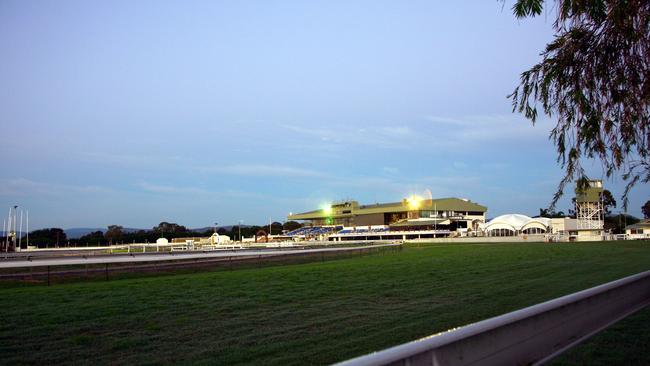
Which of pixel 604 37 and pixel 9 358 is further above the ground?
pixel 604 37

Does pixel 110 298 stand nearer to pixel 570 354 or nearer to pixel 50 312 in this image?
pixel 50 312

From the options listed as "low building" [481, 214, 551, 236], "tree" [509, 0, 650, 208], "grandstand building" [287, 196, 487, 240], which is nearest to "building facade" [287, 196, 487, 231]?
"grandstand building" [287, 196, 487, 240]

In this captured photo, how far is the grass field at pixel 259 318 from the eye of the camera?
7324 mm

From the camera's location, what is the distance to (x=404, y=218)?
129375 mm

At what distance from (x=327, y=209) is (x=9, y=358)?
458 ft

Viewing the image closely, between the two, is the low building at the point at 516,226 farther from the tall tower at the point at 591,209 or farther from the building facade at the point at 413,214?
the building facade at the point at 413,214

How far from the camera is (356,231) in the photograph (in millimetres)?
118500

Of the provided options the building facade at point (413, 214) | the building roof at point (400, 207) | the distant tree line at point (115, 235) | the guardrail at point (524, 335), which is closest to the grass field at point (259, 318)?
the guardrail at point (524, 335)

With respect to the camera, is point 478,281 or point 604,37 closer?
point 604,37

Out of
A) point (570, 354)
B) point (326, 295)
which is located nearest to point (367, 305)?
point (326, 295)

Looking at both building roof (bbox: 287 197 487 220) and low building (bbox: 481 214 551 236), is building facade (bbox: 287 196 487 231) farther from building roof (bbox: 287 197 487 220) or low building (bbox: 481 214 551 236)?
low building (bbox: 481 214 551 236)

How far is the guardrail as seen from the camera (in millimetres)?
2971

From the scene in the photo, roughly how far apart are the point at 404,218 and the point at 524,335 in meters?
127

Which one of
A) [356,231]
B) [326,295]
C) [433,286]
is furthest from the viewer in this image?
[356,231]
